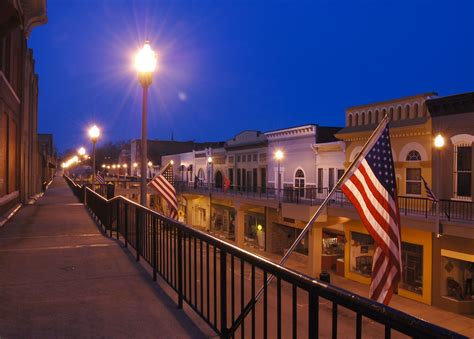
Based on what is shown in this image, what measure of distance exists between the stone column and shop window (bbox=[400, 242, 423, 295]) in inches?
237

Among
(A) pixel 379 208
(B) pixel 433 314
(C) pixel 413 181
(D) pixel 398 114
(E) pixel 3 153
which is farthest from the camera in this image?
(D) pixel 398 114

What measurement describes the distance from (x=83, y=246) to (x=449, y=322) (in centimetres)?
1471

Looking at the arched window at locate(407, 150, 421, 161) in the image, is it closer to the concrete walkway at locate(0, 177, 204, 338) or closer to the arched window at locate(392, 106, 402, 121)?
the arched window at locate(392, 106, 402, 121)

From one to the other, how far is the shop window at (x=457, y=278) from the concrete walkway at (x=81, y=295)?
1547 centimetres

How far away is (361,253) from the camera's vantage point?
24984 millimetres

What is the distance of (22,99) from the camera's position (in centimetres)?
2114

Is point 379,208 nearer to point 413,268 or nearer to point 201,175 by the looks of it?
point 413,268

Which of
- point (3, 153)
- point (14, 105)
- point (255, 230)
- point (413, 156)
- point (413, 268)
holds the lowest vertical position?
point (255, 230)

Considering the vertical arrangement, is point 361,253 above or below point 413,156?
below

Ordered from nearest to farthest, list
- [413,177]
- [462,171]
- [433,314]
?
[433,314] → [462,171] → [413,177]

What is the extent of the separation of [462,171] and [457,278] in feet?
15.6

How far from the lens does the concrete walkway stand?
15.2 feet

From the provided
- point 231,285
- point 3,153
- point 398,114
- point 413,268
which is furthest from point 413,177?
point 231,285

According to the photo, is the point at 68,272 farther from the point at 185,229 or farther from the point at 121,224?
the point at 121,224
